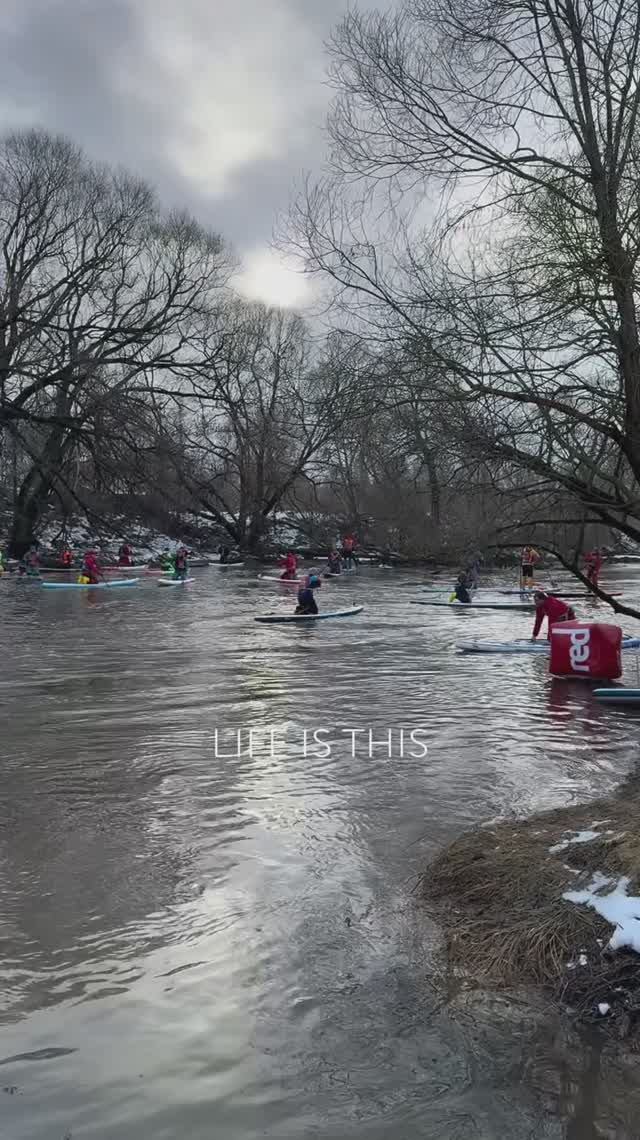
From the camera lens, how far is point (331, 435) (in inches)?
314

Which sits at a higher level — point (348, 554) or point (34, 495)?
point (34, 495)

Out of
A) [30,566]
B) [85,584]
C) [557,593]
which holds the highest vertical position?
[30,566]

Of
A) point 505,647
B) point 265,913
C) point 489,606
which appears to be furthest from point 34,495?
point 265,913

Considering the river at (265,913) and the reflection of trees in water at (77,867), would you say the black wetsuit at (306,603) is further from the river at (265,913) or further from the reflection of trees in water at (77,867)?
the reflection of trees in water at (77,867)

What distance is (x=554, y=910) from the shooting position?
4680 mm

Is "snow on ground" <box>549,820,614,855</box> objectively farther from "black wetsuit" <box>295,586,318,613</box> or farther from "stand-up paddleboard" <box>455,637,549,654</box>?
"black wetsuit" <box>295,586,318,613</box>

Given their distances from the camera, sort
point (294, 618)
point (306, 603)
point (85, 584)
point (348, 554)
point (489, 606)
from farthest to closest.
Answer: point (348, 554) < point (85, 584) < point (489, 606) < point (306, 603) < point (294, 618)

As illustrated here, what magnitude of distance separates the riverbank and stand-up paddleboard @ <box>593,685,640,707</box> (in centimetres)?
671

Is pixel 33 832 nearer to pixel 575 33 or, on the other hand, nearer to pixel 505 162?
pixel 505 162

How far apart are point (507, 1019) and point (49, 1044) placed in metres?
2.09

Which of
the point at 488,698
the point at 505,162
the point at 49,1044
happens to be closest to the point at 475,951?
→ the point at 49,1044

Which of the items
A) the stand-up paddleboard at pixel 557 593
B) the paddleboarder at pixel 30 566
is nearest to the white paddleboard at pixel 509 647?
the stand-up paddleboard at pixel 557 593

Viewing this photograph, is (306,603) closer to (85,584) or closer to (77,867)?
(85,584)

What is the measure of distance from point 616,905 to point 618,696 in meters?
8.79
